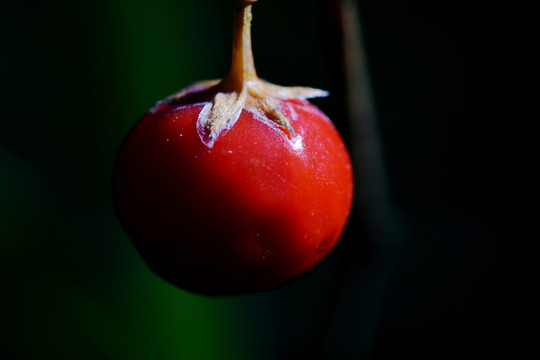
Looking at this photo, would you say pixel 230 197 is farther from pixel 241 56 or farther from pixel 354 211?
pixel 354 211

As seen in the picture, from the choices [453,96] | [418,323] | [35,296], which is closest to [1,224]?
[35,296]

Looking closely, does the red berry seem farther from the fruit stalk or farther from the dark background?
the dark background

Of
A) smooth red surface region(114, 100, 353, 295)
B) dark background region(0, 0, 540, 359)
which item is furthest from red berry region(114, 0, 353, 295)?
dark background region(0, 0, 540, 359)

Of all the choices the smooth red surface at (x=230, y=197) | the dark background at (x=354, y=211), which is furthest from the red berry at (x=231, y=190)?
the dark background at (x=354, y=211)

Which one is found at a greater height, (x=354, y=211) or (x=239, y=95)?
(x=239, y=95)

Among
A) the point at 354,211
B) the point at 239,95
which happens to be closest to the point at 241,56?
the point at 239,95

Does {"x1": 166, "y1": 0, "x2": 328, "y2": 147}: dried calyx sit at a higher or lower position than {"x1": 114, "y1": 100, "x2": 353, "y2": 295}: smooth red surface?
higher
